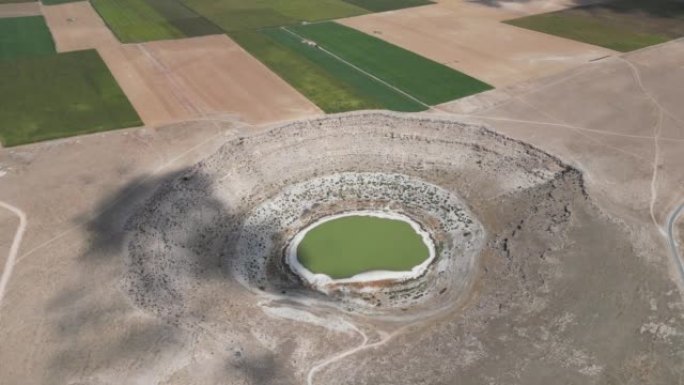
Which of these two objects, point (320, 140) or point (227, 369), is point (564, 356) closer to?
point (227, 369)

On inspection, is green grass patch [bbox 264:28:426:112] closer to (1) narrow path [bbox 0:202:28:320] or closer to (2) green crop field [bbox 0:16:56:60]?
(1) narrow path [bbox 0:202:28:320]

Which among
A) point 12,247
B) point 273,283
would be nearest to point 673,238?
point 273,283

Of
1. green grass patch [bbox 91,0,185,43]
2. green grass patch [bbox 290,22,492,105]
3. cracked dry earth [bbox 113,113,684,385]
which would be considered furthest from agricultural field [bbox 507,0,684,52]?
green grass patch [bbox 91,0,185,43]

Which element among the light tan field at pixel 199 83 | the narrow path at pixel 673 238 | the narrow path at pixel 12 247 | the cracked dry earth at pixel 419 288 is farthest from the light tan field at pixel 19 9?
the narrow path at pixel 673 238

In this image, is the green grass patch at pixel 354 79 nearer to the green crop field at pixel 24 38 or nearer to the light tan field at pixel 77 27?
the light tan field at pixel 77 27

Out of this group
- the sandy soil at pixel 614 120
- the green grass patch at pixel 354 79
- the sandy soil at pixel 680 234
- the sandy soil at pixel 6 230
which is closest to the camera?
the sandy soil at pixel 6 230

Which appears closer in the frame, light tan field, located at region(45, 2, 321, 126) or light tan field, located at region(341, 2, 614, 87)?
light tan field, located at region(45, 2, 321, 126)

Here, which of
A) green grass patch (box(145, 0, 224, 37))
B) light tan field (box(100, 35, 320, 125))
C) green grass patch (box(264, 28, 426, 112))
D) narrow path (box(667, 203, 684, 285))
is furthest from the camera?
green grass patch (box(145, 0, 224, 37))

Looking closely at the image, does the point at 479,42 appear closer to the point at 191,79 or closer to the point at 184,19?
the point at 191,79
